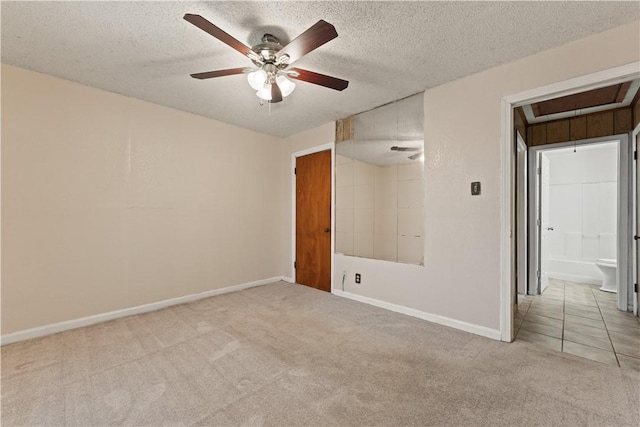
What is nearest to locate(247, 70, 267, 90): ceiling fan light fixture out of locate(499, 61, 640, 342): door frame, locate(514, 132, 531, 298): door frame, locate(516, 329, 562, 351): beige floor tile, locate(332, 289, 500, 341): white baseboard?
locate(499, 61, 640, 342): door frame

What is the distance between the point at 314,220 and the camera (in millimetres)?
4246

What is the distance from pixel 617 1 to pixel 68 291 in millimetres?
4922

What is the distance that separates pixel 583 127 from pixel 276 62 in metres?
4.13

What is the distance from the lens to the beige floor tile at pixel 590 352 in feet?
6.91

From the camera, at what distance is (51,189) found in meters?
2.62

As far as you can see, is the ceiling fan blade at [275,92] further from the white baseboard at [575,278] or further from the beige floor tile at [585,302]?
the white baseboard at [575,278]

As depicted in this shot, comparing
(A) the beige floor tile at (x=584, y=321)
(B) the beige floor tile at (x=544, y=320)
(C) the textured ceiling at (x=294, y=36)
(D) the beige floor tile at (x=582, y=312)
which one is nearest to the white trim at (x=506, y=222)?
(C) the textured ceiling at (x=294, y=36)

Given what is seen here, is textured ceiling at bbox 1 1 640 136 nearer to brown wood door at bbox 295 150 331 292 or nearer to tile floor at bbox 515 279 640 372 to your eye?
brown wood door at bbox 295 150 331 292

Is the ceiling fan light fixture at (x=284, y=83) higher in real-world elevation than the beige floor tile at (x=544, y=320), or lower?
higher

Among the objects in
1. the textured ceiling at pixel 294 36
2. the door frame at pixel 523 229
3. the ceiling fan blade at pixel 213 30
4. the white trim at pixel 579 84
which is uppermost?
the textured ceiling at pixel 294 36

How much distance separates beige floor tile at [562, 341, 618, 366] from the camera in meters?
2.11

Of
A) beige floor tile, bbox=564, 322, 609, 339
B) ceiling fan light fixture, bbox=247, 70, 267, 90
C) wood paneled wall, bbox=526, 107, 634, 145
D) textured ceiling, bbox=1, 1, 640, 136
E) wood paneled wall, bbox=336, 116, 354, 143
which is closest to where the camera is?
textured ceiling, bbox=1, 1, 640, 136

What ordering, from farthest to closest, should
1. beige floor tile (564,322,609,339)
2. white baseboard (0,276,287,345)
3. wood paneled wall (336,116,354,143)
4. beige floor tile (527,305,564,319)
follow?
wood paneled wall (336,116,354,143), beige floor tile (527,305,564,319), beige floor tile (564,322,609,339), white baseboard (0,276,287,345)

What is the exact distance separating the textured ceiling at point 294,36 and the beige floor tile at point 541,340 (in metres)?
2.47
